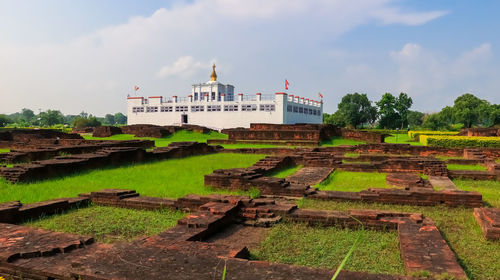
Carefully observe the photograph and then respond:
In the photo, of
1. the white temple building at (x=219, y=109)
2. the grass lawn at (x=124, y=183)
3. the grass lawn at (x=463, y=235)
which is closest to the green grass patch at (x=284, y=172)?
the grass lawn at (x=124, y=183)

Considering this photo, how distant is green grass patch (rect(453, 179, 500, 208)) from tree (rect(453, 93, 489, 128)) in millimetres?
49502

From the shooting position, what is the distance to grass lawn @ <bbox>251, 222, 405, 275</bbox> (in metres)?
3.40

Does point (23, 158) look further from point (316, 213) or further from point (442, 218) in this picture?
point (442, 218)

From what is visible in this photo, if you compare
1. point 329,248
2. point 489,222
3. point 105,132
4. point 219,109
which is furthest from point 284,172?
point 219,109

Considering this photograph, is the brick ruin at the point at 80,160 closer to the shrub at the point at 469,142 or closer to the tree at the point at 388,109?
the shrub at the point at 469,142

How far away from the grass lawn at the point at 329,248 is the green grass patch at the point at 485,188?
3099 mm

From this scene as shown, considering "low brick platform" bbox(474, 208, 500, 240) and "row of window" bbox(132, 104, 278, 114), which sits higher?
"row of window" bbox(132, 104, 278, 114)

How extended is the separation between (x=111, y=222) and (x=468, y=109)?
5717cm

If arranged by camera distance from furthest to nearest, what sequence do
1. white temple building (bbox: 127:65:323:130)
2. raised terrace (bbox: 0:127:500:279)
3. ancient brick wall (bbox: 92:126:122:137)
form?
white temple building (bbox: 127:65:323:130) < ancient brick wall (bbox: 92:126:122:137) < raised terrace (bbox: 0:127:500:279)

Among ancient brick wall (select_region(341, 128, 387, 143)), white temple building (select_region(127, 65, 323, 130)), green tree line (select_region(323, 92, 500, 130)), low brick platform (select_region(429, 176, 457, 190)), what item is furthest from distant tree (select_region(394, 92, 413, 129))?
low brick platform (select_region(429, 176, 457, 190))

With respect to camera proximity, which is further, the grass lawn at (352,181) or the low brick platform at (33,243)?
the grass lawn at (352,181)

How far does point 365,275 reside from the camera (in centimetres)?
256

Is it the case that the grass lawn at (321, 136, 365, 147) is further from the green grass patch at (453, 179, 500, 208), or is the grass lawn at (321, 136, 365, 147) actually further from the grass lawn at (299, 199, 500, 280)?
the grass lawn at (299, 199, 500, 280)

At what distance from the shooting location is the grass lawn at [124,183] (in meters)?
6.56
